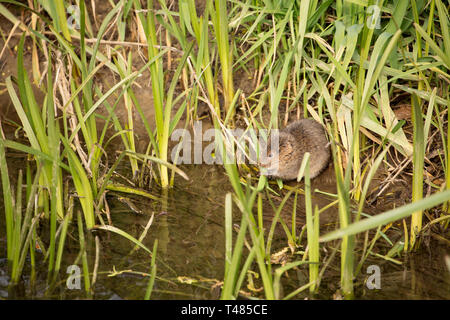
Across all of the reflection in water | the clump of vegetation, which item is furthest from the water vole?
the reflection in water

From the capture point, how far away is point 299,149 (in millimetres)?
3918

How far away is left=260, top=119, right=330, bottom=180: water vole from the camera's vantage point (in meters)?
3.80

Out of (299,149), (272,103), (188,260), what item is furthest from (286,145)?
(188,260)

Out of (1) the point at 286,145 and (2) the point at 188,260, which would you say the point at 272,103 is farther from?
(2) the point at 188,260

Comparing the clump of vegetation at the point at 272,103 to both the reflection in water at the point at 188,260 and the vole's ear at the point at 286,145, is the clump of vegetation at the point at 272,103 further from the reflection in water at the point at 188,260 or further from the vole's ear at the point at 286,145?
the vole's ear at the point at 286,145

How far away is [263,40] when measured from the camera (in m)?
3.71

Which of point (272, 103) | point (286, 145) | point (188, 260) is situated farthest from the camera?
point (286, 145)

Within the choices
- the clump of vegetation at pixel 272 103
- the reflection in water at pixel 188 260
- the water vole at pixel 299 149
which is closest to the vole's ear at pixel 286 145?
the water vole at pixel 299 149

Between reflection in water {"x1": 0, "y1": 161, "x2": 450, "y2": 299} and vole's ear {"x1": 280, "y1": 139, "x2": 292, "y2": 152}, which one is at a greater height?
vole's ear {"x1": 280, "y1": 139, "x2": 292, "y2": 152}

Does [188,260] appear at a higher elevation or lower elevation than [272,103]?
lower

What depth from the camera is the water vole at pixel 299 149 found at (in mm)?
3805

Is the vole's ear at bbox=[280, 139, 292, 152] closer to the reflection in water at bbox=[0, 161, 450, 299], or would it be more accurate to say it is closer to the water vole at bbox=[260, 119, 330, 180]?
the water vole at bbox=[260, 119, 330, 180]
